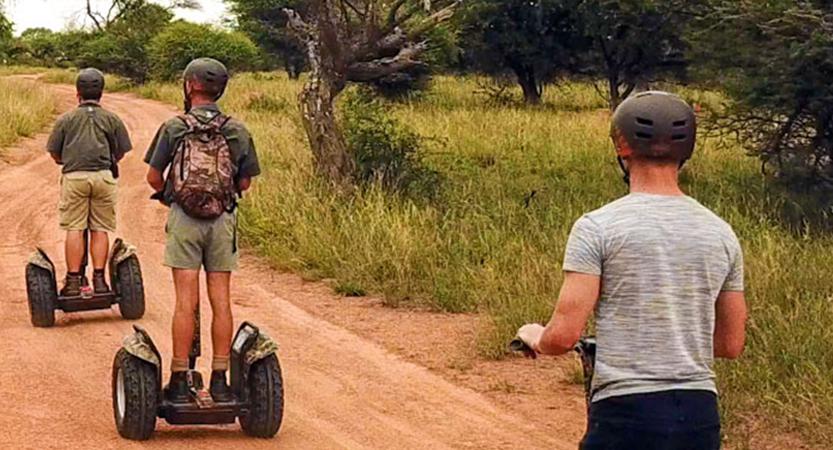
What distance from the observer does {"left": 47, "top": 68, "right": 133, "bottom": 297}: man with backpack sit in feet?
28.6

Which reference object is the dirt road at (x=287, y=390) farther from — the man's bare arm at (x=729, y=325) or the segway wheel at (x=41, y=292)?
the man's bare arm at (x=729, y=325)

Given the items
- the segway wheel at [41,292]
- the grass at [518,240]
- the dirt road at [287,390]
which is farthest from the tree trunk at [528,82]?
the segway wheel at [41,292]

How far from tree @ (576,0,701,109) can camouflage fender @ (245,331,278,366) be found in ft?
69.8

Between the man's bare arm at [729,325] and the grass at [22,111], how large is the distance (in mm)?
19312

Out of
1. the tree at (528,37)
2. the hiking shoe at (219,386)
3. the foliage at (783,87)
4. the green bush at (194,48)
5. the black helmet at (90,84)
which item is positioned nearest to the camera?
the hiking shoe at (219,386)

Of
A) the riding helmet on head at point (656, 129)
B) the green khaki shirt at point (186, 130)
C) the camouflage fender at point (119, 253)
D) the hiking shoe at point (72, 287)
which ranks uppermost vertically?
the riding helmet on head at point (656, 129)

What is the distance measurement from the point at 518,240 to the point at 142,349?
5.58 meters

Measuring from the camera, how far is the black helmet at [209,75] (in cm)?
611

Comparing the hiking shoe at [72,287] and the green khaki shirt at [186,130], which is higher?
the green khaki shirt at [186,130]

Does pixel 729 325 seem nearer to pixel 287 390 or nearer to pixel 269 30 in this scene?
pixel 287 390

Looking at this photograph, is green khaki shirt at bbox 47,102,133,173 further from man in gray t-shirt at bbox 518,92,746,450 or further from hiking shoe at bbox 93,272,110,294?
man in gray t-shirt at bbox 518,92,746,450

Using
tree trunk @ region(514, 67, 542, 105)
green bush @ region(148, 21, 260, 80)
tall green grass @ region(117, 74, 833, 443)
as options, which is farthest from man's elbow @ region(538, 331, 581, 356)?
green bush @ region(148, 21, 260, 80)

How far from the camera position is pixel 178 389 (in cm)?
624

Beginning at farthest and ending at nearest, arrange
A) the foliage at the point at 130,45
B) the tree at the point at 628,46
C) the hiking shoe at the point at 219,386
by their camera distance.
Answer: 1. the foliage at the point at 130,45
2. the tree at the point at 628,46
3. the hiking shoe at the point at 219,386
